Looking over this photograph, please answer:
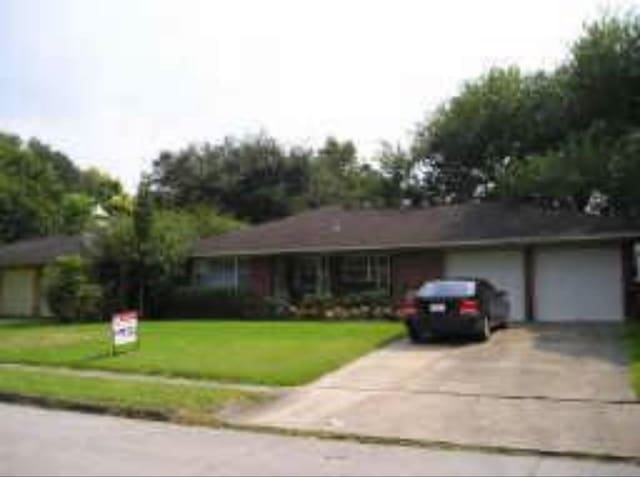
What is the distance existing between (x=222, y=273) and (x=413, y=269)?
26.9 feet

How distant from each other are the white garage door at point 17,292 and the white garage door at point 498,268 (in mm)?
20604

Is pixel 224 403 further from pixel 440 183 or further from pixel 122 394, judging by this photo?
pixel 440 183

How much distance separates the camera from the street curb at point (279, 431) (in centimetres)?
1005

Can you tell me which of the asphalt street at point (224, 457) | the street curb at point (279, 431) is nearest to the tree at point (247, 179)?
the street curb at point (279, 431)

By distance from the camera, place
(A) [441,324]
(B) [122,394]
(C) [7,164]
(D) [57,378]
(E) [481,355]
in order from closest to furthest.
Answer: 1. (B) [122,394]
2. (D) [57,378]
3. (E) [481,355]
4. (A) [441,324]
5. (C) [7,164]

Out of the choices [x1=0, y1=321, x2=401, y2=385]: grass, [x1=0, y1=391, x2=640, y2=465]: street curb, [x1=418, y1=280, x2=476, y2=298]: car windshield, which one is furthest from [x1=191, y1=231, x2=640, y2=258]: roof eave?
[x1=0, y1=391, x2=640, y2=465]: street curb

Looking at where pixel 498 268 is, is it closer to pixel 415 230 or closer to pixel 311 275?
pixel 415 230

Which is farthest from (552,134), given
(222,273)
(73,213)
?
(73,213)

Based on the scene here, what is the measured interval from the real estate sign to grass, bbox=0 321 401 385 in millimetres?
385

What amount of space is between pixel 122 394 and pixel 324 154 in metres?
51.4

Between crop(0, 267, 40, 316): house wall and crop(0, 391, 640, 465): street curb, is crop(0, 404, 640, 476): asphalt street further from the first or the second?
crop(0, 267, 40, 316): house wall

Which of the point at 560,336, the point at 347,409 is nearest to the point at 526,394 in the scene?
the point at 347,409

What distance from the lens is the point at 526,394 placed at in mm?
13961

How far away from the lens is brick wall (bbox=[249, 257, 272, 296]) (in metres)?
32.3
